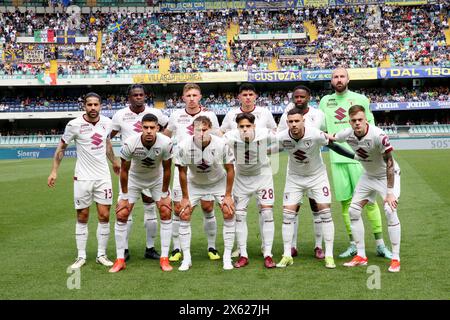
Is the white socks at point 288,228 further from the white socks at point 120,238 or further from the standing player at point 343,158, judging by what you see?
the white socks at point 120,238

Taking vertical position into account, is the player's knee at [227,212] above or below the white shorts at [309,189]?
below

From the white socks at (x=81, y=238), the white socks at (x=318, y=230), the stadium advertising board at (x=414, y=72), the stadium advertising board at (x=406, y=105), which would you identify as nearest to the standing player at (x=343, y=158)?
the white socks at (x=318, y=230)

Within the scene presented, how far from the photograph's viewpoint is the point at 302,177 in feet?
24.5

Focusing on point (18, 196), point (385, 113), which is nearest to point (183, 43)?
point (385, 113)

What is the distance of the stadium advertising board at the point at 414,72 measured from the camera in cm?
4200

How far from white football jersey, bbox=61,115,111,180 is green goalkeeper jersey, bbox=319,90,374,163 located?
3.43 meters

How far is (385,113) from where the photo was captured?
4622cm

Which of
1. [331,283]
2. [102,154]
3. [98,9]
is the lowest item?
[331,283]

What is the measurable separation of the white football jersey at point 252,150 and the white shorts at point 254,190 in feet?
0.29

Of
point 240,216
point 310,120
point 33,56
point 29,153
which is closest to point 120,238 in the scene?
point 240,216

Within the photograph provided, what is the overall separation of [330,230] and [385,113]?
41239mm

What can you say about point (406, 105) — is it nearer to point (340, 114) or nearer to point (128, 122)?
point (340, 114)

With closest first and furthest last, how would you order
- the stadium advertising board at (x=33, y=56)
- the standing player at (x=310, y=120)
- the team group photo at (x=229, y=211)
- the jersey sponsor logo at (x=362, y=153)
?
the team group photo at (x=229, y=211) → the jersey sponsor logo at (x=362, y=153) → the standing player at (x=310, y=120) → the stadium advertising board at (x=33, y=56)
